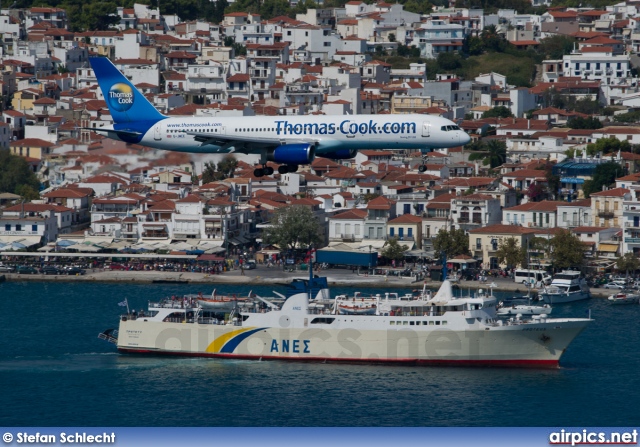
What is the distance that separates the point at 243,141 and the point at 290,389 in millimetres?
9039

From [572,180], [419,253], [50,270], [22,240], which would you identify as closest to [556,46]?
[572,180]

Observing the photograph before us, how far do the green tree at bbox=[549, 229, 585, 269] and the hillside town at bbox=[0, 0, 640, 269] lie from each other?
6.42 ft

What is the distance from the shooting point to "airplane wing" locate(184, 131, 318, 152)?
58.9 m

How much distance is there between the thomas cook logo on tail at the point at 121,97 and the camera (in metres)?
63.0

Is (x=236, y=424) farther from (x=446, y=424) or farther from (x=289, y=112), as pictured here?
(x=289, y=112)

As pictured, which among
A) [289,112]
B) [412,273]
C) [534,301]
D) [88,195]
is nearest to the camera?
[534,301]

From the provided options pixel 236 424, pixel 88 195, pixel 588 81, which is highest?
pixel 588 81

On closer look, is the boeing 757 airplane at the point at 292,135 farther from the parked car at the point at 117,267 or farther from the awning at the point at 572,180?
the awning at the point at 572,180

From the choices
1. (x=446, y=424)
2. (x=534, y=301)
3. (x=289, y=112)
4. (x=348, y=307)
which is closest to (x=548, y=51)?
(x=289, y=112)

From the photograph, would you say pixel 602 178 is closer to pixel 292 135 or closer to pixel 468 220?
pixel 468 220

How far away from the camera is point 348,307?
65.9 metres

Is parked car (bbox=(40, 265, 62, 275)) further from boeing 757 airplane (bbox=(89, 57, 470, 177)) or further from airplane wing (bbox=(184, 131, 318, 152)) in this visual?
airplane wing (bbox=(184, 131, 318, 152))

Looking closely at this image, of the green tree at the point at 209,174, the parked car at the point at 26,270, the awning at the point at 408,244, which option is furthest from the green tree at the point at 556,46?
→ the parked car at the point at 26,270

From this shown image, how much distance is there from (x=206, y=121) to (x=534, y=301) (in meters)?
24.1
